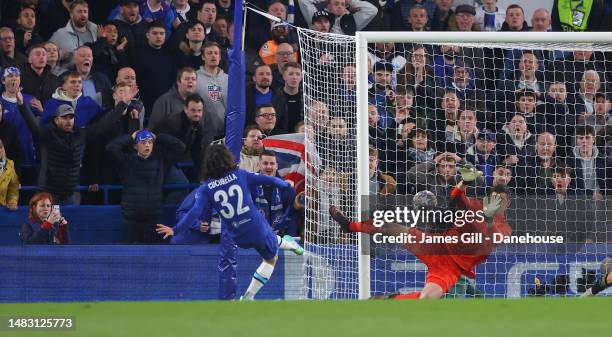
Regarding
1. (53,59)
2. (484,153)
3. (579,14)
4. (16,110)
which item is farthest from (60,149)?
(579,14)

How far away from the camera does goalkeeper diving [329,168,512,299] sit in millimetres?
11219

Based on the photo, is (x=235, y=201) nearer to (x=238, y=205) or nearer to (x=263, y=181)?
(x=238, y=205)

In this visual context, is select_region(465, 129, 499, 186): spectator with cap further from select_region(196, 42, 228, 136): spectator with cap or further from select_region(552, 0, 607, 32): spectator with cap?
select_region(552, 0, 607, 32): spectator with cap

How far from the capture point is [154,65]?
13.7 meters

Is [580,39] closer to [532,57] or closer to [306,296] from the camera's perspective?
[532,57]

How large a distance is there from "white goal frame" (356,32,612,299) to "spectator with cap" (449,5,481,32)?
3.22m

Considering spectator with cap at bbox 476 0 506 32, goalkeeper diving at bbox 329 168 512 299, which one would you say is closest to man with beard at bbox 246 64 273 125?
goalkeeper diving at bbox 329 168 512 299

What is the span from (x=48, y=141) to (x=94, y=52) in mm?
1335

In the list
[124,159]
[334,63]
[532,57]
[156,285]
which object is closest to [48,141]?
[124,159]

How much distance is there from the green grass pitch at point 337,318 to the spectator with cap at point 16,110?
14.5 feet

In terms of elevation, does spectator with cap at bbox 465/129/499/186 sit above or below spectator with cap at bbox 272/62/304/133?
below

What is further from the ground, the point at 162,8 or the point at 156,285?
the point at 162,8

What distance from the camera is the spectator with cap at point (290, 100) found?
13516 millimetres

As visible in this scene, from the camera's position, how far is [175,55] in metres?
13.8
